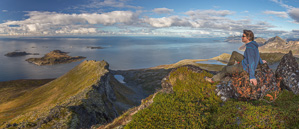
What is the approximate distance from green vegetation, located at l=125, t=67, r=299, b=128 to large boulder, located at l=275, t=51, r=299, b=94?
735mm

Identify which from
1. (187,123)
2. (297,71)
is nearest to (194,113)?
(187,123)

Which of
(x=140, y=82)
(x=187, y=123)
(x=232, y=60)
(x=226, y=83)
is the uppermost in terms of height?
(x=232, y=60)

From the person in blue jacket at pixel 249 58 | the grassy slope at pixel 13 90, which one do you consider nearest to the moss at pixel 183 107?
the person in blue jacket at pixel 249 58

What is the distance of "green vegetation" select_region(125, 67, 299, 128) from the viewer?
7695 millimetres

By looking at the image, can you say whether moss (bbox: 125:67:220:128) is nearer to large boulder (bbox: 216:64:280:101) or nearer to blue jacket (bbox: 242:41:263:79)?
large boulder (bbox: 216:64:280:101)

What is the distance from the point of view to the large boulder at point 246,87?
1041 centimetres

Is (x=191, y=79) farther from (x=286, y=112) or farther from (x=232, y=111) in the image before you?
(x=286, y=112)

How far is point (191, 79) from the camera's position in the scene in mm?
12352

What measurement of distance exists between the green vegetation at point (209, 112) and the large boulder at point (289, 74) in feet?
2.41

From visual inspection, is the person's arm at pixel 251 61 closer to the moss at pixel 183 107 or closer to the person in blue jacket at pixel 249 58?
the person in blue jacket at pixel 249 58

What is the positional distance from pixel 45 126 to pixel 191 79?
804 inches

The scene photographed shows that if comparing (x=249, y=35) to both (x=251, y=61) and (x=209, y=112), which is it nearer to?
(x=251, y=61)

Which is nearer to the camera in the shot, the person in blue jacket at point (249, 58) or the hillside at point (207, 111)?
the hillside at point (207, 111)

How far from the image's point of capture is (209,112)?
900cm
